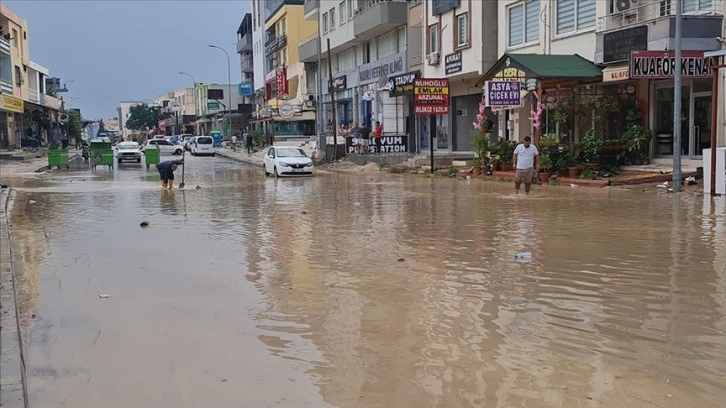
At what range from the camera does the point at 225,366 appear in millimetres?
6152

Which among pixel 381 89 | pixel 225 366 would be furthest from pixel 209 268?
pixel 381 89

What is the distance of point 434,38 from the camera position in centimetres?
3819

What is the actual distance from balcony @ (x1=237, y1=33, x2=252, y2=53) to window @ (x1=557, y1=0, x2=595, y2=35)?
70910 millimetres

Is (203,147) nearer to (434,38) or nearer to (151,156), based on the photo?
(151,156)

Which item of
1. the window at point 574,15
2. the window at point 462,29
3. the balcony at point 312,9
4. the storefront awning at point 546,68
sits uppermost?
the balcony at point 312,9

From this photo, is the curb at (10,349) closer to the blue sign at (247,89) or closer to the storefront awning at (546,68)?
the storefront awning at (546,68)

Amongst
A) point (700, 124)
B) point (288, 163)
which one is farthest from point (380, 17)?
point (700, 124)

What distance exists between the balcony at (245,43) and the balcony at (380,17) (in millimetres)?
50418

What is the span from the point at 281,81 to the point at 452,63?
3706 cm

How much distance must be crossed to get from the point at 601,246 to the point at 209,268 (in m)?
5.85

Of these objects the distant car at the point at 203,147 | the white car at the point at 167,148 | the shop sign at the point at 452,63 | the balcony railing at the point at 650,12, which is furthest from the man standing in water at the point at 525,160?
the white car at the point at 167,148

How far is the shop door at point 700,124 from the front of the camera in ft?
75.2

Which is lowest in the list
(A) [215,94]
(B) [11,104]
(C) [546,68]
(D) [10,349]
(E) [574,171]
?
(D) [10,349]

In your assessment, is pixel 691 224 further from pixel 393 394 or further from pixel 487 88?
pixel 487 88
